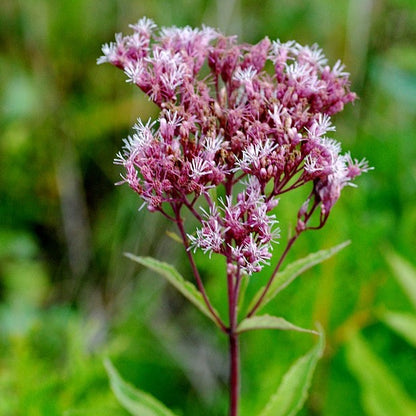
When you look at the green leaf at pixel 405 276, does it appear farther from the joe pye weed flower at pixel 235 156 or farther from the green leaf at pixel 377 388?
the joe pye weed flower at pixel 235 156

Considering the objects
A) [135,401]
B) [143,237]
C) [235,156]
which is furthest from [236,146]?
[143,237]

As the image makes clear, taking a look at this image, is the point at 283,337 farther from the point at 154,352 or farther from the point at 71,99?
the point at 71,99

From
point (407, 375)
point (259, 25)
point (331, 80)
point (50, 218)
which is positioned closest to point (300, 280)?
point (407, 375)

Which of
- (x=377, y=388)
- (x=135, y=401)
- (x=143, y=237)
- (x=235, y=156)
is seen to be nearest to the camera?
(x=235, y=156)

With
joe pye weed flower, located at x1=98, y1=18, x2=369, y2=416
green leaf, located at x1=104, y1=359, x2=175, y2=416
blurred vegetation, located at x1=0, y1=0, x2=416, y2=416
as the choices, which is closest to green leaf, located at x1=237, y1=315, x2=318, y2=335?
joe pye weed flower, located at x1=98, y1=18, x2=369, y2=416

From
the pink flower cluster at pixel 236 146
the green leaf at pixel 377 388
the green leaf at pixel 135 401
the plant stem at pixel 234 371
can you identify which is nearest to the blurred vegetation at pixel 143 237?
the green leaf at pixel 377 388

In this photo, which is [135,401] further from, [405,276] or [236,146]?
[405,276]
